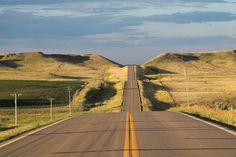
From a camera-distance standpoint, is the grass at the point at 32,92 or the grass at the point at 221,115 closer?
the grass at the point at 221,115

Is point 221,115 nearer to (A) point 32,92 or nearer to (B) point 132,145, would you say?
(B) point 132,145

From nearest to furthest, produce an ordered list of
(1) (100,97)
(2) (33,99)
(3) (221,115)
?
(3) (221,115) → (1) (100,97) → (2) (33,99)

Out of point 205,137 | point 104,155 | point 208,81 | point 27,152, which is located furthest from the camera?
point 208,81

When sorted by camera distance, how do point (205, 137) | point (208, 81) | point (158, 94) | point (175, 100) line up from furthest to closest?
point (208, 81), point (158, 94), point (175, 100), point (205, 137)

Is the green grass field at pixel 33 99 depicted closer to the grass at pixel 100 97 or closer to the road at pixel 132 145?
the grass at pixel 100 97

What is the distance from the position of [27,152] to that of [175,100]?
8419 centimetres

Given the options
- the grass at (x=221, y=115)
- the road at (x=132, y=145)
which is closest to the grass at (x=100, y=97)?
the grass at (x=221, y=115)

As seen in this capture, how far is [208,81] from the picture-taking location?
13838 cm

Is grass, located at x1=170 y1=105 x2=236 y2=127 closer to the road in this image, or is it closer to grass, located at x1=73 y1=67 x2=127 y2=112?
the road

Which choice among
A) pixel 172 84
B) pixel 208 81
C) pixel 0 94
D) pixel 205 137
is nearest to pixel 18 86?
pixel 0 94

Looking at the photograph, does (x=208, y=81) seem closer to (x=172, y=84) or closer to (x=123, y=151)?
(x=172, y=84)

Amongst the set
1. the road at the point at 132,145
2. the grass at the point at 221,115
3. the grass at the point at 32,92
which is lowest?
the road at the point at 132,145

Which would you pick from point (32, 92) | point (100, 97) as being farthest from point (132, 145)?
point (32, 92)

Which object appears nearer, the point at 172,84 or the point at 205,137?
the point at 205,137
